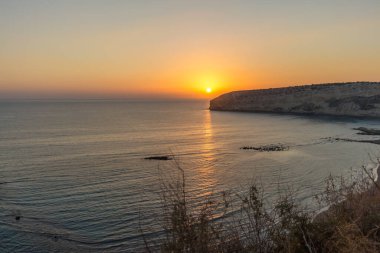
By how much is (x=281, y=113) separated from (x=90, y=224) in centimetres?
10154

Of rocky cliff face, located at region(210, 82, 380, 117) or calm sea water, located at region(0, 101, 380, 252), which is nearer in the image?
calm sea water, located at region(0, 101, 380, 252)

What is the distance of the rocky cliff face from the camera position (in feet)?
305

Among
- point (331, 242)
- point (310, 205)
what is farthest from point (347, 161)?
point (331, 242)

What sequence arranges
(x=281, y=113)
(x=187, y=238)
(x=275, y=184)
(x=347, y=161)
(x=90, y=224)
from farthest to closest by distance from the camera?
(x=281, y=113), (x=347, y=161), (x=275, y=184), (x=90, y=224), (x=187, y=238)

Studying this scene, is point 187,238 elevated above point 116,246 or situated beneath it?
elevated above

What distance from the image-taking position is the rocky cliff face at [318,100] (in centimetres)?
9306

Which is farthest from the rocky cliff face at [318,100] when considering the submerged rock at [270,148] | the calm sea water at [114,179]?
the submerged rock at [270,148]

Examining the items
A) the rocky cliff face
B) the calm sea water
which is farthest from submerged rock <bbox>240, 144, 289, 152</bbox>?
the rocky cliff face

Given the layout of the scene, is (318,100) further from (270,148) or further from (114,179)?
(114,179)

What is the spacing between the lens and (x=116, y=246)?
13211 millimetres

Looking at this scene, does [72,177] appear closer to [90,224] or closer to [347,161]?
[90,224]

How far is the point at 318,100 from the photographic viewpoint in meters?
105

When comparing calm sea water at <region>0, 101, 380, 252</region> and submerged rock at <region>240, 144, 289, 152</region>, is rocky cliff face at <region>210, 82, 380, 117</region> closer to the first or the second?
calm sea water at <region>0, 101, 380, 252</region>

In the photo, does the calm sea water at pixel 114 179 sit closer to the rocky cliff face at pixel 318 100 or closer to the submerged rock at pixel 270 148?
the submerged rock at pixel 270 148
